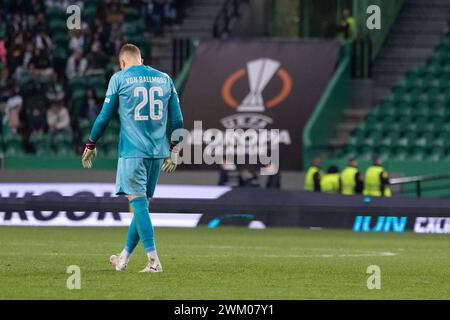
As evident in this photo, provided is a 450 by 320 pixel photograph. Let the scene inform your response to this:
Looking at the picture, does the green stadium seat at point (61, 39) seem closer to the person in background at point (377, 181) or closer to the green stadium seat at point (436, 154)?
the green stadium seat at point (436, 154)

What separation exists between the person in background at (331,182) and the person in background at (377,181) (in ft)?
1.79

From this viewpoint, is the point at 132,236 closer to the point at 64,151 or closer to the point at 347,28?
the point at 64,151

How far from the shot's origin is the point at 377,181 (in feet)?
86.2

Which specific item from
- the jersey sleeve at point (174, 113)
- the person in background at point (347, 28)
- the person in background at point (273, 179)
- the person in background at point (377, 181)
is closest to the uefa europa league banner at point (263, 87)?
the person in background at point (347, 28)

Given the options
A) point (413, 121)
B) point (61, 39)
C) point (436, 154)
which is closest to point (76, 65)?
point (61, 39)

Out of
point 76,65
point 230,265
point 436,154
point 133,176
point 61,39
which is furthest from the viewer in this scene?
point 61,39

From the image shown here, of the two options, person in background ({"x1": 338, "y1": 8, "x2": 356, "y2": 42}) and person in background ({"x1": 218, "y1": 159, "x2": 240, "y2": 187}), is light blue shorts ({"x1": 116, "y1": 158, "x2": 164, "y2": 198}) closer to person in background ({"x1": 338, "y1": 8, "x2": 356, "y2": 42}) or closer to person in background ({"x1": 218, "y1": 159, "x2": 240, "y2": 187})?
person in background ({"x1": 218, "y1": 159, "x2": 240, "y2": 187})

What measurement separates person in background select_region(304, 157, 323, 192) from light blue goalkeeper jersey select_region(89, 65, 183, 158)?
14139 millimetres

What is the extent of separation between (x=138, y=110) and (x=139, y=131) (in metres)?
0.19

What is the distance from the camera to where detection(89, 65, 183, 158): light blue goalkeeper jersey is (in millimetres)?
12570

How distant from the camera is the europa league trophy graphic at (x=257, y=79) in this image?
102ft

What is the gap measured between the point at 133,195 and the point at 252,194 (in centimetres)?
1156

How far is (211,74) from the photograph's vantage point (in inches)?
1257
